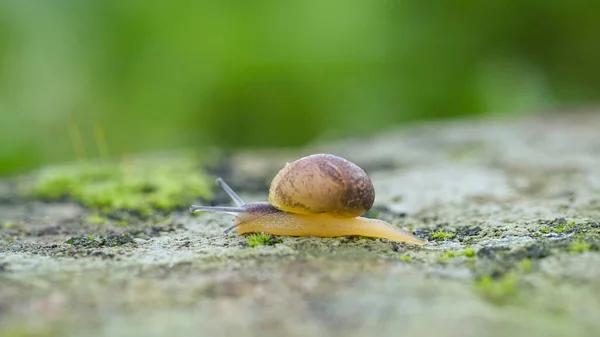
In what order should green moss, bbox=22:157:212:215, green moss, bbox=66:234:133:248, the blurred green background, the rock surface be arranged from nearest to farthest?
the rock surface < green moss, bbox=66:234:133:248 < green moss, bbox=22:157:212:215 < the blurred green background

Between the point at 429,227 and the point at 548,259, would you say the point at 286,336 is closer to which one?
the point at 548,259

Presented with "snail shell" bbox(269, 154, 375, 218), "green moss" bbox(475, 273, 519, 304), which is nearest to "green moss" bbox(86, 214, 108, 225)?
"snail shell" bbox(269, 154, 375, 218)

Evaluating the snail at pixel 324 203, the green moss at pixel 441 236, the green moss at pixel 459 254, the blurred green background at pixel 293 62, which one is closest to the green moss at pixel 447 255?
the green moss at pixel 459 254

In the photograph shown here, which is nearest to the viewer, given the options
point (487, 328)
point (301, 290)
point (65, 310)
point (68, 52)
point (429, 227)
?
point (487, 328)

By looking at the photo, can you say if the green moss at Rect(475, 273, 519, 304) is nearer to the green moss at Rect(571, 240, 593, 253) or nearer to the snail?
the green moss at Rect(571, 240, 593, 253)

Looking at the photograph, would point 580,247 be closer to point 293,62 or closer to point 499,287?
point 499,287

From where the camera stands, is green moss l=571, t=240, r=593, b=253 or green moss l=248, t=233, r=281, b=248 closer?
green moss l=571, t=240, r=593, b=253

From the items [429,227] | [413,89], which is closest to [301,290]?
[429,227]
